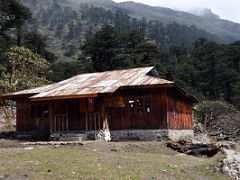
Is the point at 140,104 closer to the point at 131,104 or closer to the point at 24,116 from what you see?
the point at 131,104

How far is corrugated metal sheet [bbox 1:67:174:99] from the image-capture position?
2603 cm

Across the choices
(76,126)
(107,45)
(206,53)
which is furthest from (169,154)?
(206,53)

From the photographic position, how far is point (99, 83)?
2855cm

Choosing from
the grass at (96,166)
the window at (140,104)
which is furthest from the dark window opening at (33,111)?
the grass at (96,166)

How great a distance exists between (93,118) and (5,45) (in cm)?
2673

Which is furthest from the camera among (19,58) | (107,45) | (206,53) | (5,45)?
(206,53)

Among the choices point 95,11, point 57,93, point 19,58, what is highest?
point 95,11

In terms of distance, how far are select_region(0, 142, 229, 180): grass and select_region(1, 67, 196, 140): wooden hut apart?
5715 mm

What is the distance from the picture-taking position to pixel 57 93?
27281 mm

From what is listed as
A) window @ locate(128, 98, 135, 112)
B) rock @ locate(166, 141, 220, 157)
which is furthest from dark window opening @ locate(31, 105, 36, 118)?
rock @ locate(166, 141, 220, 157)

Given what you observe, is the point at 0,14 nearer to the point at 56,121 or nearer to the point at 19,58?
the point at 19,58

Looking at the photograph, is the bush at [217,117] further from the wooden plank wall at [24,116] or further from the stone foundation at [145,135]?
the wooden plank wall at [24,116]

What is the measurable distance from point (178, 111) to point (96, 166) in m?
14.9

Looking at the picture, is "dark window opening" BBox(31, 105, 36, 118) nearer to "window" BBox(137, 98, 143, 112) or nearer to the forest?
"window" BBox(137, 98, 143, 112)
